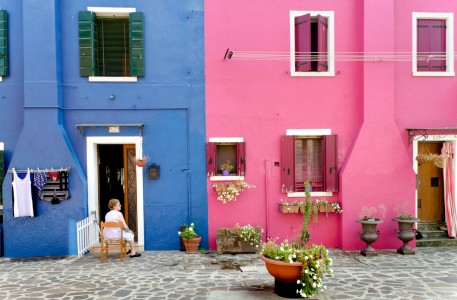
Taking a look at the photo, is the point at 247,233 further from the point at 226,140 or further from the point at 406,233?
the point at 406,233

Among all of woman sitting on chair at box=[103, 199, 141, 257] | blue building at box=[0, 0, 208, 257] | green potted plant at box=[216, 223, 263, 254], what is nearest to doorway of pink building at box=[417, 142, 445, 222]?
green potted plant at box=[216, 223, 263, 254]

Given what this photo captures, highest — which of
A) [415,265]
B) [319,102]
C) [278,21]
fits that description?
[278,21]

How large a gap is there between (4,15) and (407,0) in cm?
983

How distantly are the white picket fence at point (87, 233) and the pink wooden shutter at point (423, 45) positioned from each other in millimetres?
9046

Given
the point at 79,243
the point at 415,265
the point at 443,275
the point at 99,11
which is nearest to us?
the point at 443,275

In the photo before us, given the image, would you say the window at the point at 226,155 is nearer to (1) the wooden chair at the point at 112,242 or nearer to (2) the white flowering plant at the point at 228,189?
(2) the white flowering plant at the point at 228,189

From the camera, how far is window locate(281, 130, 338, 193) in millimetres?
9469

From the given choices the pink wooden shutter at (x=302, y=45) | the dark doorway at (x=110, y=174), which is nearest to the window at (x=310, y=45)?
the pink wooden shutter at (x=302, y=45)

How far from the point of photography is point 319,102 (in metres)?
9.62

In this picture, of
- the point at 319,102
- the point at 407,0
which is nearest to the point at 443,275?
the point at 319,102

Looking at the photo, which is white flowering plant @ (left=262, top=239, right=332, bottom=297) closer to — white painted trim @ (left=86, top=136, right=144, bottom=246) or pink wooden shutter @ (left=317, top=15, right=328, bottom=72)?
white painted trim @ (left=86, top=136, right=144, bottom=246)

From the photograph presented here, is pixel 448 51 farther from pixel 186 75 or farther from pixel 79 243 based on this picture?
pixel 79 243

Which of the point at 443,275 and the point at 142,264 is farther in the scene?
the point at 142,264

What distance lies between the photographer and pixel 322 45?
9594mm
